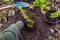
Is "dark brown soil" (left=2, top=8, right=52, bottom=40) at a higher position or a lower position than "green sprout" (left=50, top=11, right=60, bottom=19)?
lower

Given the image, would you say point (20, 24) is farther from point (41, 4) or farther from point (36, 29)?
point (41, 4)

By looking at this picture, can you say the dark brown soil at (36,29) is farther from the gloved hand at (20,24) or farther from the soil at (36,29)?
the gloved hand at (20,24)

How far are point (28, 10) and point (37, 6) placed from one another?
22cm

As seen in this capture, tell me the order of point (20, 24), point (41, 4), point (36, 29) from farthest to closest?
point (41, 4)
point (36, 29)
point (20, 24)

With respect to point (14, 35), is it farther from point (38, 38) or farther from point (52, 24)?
point (52, 24)

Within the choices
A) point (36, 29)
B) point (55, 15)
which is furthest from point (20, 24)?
point (55, 15)

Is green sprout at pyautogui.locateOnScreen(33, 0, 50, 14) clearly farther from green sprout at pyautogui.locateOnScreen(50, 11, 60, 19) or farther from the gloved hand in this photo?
the gloved hand

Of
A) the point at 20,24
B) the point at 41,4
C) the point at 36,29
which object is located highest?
the point at 41,4

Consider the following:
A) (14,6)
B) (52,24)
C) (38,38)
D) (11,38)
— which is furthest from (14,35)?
(14,6)

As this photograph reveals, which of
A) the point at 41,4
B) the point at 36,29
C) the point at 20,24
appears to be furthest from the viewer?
the point at 41,4

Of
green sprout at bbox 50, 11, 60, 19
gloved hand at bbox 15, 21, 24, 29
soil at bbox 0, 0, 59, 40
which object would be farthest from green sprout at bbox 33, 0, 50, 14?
gloved hand at bbox 15, 21, 24, 29

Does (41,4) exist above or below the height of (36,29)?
above

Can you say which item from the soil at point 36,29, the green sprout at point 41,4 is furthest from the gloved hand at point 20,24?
the green sprout at point 41,4

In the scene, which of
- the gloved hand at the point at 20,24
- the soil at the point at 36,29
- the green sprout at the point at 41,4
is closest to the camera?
the gloved hand at the point at 20,24
